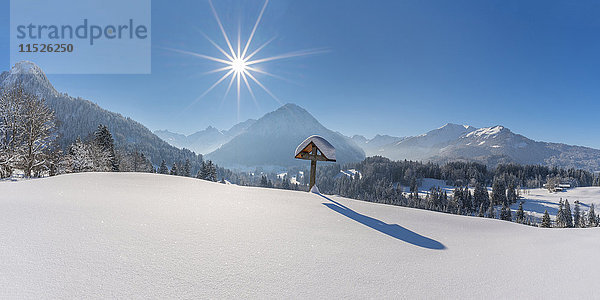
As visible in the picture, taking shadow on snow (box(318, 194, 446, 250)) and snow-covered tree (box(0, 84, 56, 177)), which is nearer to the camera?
shadow on snow (box(318, 194, 446, 250))

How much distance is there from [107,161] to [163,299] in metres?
36.1

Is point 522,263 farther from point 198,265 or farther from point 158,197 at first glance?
point 158,197

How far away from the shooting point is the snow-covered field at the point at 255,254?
2535mm

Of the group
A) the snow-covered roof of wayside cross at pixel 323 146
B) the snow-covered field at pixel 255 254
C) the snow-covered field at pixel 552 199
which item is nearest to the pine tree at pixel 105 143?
the snow-covered field at pixel 255 254

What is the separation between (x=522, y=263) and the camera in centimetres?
371

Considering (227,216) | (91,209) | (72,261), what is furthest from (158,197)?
(72,261)

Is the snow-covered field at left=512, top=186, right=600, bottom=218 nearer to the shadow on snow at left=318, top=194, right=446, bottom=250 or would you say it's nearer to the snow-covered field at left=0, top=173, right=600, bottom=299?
the shadow on snow at left=318, top=194, right=446, bottom=250

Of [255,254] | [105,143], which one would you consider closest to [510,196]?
[255,254]

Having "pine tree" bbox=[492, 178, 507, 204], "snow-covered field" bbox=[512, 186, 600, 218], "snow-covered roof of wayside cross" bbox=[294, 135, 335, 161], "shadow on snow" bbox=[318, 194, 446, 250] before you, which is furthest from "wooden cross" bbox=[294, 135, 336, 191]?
"snow-covered field" bbox=[512, 186, 600, 218]

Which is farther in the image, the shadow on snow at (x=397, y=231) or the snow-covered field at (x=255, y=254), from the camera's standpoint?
the shadow on snow at (x=397, y=231)

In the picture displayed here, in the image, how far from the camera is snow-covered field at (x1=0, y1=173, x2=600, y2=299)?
2535 millimetres

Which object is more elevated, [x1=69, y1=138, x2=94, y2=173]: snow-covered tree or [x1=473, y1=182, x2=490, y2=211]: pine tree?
[x1=69, y1=138, x2=94, y2=173]: snow-covered tree

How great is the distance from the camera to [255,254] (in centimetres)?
334

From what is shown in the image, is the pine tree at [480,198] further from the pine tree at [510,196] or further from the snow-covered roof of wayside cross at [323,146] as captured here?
the snow-covered roof of wayside cross at [323,146]
